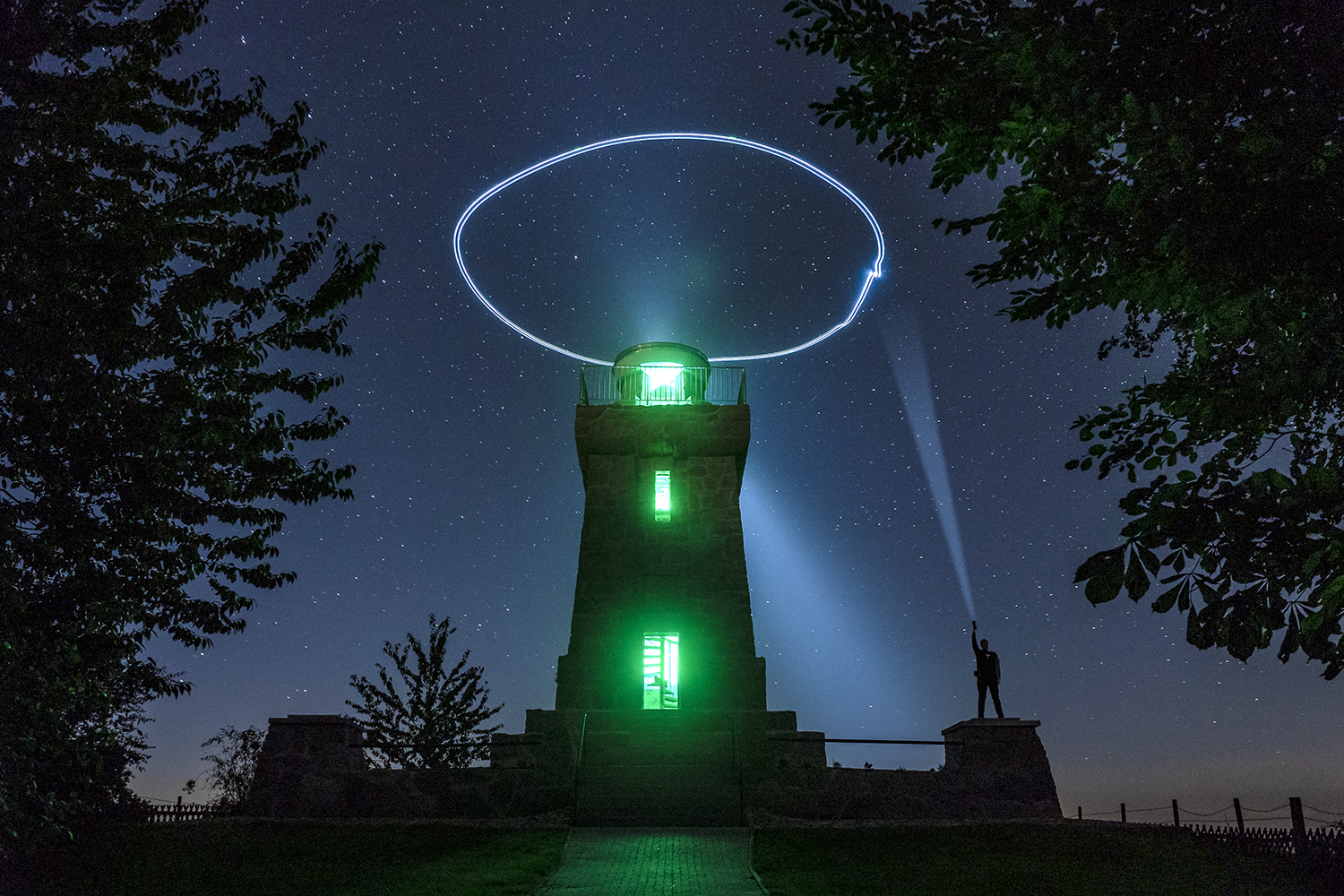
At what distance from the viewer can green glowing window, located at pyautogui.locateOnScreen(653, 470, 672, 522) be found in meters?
25.0

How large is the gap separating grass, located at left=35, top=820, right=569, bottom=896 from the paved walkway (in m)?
0.40

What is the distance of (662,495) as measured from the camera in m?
25.3

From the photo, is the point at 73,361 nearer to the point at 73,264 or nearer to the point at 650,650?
the point at 73,264

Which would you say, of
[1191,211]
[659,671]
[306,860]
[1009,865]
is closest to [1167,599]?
[1191,211]

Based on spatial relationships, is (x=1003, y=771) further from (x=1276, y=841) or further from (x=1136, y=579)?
(x=1136, y=579)

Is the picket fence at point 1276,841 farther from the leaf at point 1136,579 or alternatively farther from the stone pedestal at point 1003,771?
the leaf at point 1136,579

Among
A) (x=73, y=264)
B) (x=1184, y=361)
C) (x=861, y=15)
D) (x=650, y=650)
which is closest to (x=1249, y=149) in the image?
(x=861, y=15)

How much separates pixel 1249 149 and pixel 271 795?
15892 millimetres

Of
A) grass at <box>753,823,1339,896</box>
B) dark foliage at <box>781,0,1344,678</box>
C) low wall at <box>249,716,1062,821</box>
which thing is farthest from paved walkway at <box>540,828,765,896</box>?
dark foliage at <box>781,0,1344,678</box>

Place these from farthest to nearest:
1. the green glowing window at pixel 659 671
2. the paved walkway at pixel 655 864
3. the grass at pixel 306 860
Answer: the green glowing window at pixel 659 671 → the paved walkway at pixel 655 864 → the grass at pixel 306 860

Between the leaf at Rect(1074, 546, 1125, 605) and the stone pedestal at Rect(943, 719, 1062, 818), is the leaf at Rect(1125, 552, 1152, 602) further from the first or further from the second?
the stone pedestal at Rect(943, 719, 1062, 818)

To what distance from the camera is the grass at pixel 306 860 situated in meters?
9.62

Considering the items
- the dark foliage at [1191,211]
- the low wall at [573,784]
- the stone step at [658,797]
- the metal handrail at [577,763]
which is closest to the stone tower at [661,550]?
the metal handrail at [577,763]

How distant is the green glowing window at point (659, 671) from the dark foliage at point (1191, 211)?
16654 millimetres
